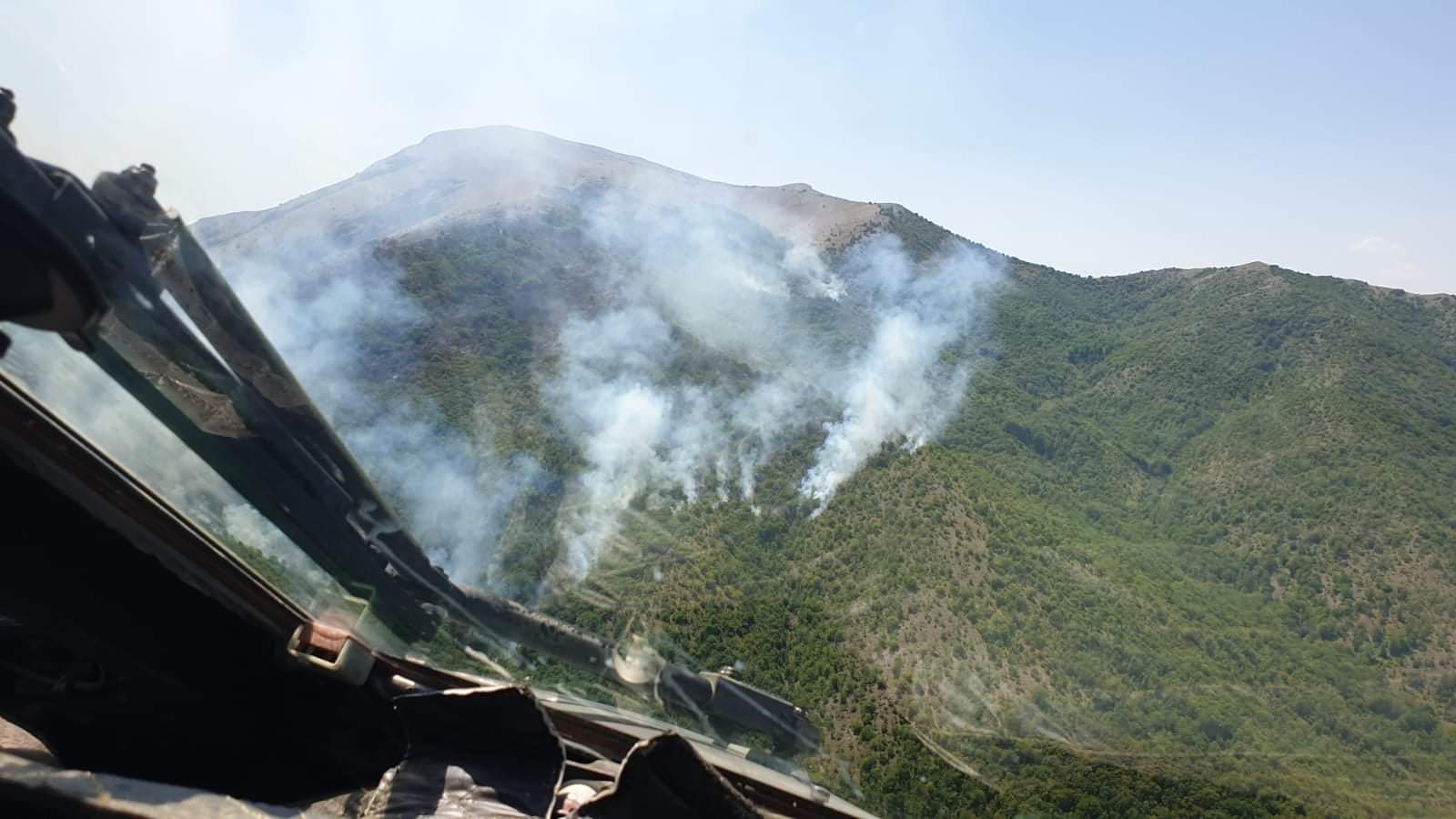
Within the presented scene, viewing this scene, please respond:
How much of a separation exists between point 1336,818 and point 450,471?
40.6 meters

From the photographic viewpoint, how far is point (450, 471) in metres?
39.9

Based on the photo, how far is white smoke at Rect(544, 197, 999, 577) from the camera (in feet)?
164

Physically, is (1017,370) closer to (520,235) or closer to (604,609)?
(520,235)

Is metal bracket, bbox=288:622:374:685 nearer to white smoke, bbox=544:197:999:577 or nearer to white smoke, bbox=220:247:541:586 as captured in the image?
white smoke, bbox=220:247:541:586

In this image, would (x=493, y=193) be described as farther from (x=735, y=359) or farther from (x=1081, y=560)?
(x=1081, y=560)

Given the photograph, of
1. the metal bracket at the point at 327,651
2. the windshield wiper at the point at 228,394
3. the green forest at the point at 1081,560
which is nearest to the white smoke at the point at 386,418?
the green forest at the point at 1081,560

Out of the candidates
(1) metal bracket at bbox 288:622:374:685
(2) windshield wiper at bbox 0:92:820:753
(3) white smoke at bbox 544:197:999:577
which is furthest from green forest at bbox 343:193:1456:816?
(1) metal bracket at bbox 288:622:374:685

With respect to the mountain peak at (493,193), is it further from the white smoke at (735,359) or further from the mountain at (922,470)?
the white smoke at (735,359)

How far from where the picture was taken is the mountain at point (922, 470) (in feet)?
107

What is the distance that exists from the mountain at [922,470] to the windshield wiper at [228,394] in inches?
520

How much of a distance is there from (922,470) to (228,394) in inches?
2067

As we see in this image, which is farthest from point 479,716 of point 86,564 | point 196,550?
point 86,564

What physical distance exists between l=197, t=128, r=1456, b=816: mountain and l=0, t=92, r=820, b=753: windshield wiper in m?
13.2

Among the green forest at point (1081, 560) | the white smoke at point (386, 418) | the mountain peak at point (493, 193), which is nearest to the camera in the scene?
the green forest at point (1081, 560)
